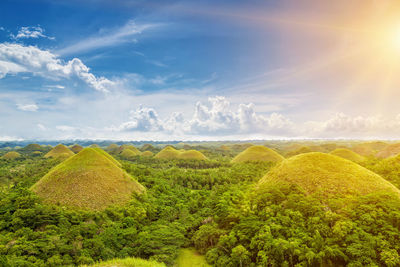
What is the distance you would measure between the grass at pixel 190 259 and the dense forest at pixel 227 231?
406 mm

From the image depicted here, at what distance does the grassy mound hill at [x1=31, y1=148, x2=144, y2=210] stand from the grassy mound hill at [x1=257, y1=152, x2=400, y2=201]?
15.4 meters

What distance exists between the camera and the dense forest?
11250 millimetres

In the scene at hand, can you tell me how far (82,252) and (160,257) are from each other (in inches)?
193

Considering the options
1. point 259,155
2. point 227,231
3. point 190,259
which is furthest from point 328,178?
point 259,155

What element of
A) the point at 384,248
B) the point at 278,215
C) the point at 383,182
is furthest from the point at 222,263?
the point at 383,182

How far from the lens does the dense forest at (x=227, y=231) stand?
36.9ft

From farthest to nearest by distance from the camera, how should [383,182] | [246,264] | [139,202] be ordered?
[139,202], [383,182], [246,264]

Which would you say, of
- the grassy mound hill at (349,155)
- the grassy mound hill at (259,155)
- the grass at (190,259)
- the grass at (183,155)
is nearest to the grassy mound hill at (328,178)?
the grass at (190,259)

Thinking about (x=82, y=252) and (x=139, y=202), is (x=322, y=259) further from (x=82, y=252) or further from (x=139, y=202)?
(x=139, y=202)

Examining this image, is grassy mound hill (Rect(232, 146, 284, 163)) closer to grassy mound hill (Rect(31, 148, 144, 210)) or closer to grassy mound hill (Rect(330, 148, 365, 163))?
grassy mound hill (Rect(330, 148, 365, 163))

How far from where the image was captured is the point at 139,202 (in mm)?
21484

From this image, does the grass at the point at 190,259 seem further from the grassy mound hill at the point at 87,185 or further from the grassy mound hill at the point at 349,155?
the grassy mound hill at the point at 349,155

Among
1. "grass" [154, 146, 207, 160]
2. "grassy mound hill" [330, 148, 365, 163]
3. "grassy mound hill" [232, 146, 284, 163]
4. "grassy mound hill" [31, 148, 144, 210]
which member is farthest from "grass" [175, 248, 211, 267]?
"grassy mound hill" [330, 148, 365, 163]

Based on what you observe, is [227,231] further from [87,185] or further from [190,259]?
[87,185]
